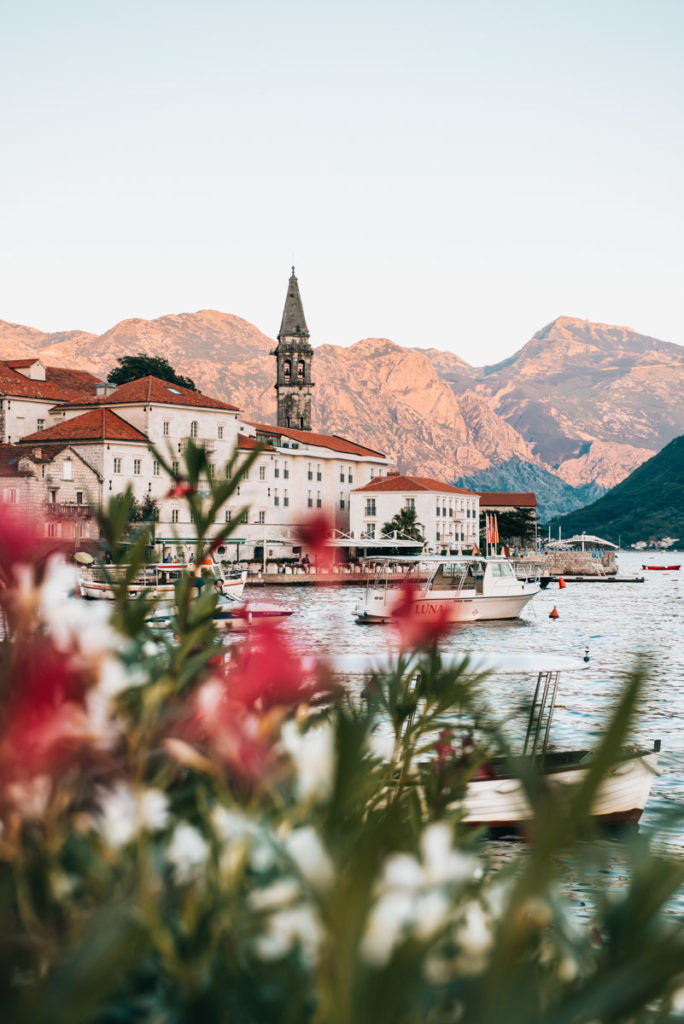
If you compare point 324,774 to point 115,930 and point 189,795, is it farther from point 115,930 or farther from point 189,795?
point 115,930

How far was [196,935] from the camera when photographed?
2.39m

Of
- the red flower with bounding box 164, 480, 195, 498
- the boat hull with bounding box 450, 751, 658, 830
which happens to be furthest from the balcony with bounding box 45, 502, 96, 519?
the red flower with bounding box 164, 480, 195, 498

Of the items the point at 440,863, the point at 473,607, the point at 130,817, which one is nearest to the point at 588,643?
the point at 473,607

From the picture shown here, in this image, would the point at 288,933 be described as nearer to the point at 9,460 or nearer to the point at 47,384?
the point at 9,460

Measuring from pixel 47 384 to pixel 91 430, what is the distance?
16.0 meters

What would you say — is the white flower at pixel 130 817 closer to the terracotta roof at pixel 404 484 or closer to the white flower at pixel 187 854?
the white flower at pixel 187 854

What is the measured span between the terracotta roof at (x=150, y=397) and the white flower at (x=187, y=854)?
86.6 m

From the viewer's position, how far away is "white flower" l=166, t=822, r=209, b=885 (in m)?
2.47

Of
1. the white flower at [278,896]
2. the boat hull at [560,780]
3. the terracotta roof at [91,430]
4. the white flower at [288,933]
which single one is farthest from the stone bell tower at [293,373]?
the white flower at [288,933]

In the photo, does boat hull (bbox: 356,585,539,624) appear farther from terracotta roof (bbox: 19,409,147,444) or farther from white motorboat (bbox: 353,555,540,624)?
terracotta roof (bbox: 19,409,147,444)

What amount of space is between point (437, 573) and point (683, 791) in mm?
32532

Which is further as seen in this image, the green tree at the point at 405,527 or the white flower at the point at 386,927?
the green tree at the point at 405,527

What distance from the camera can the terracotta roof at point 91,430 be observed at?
268 feet

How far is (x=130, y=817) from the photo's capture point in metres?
2.63
